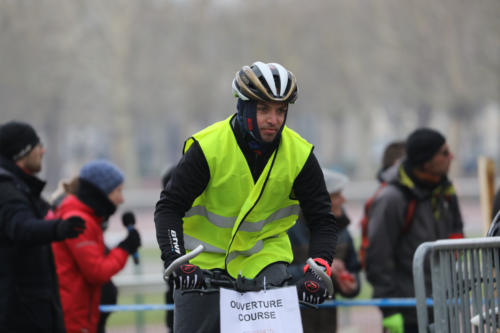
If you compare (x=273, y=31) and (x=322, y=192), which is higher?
(x=273, y=31)

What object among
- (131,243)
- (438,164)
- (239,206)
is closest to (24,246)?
(131,243)

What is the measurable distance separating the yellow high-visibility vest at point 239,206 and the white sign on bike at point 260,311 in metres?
0.27

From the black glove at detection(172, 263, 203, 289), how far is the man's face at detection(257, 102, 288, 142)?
0.73 meters

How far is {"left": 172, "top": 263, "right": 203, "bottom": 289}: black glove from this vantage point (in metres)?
3.62

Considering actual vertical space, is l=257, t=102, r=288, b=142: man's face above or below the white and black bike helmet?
below

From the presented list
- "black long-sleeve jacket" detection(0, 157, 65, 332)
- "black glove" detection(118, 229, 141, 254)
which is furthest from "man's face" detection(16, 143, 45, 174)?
"black glove" detection(118, 229, 141, 254)

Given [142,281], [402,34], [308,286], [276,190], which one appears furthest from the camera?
[402,34]

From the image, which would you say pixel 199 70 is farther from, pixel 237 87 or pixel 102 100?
pixel 237 87

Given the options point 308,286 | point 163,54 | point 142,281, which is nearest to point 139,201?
point 163,54

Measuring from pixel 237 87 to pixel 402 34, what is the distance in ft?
114

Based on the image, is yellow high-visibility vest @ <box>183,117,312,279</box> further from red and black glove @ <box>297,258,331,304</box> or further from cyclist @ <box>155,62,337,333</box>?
red and black glove @ <box>297,258,331,304</box>

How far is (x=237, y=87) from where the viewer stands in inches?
157

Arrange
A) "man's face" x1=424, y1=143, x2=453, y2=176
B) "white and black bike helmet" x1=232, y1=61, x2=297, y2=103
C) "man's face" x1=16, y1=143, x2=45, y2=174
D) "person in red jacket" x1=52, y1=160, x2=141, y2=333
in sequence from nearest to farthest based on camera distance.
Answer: "white and black bike helmet" x1=232, y1=61, x2=297, y2=103 → "man's face" x1=16, y1=143, x2=45, y2=174 → "person in red jacket" x1=52, y1=160, x2=141, y2=333 → "man's face" x1=424, y1=143, x2=453, y2=176

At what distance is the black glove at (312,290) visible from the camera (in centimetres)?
375
